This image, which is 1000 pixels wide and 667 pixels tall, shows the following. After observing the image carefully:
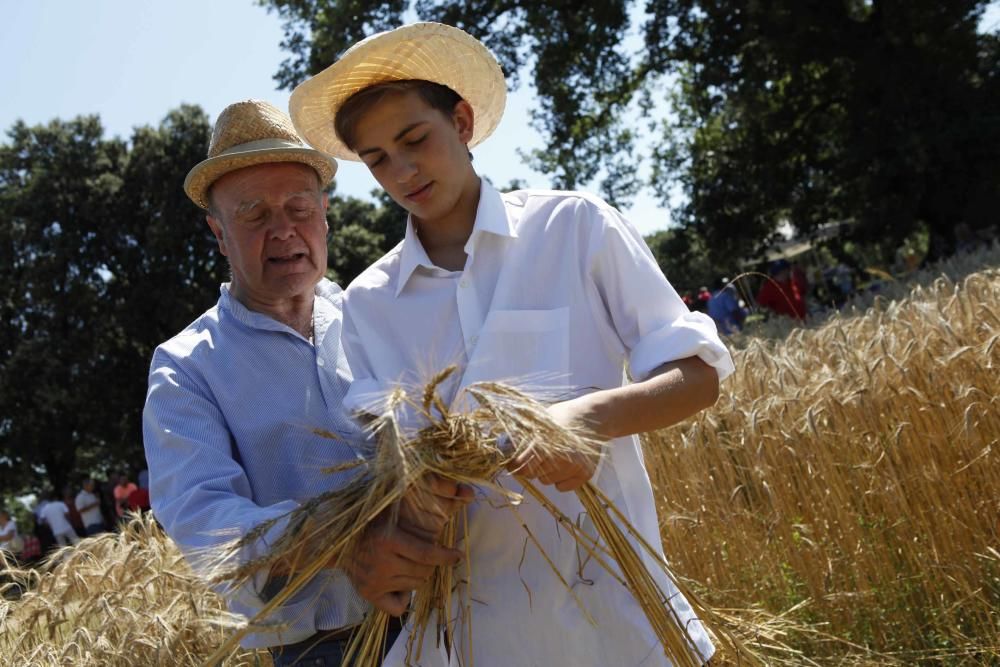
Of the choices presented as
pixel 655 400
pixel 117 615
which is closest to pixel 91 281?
pixel 117 615

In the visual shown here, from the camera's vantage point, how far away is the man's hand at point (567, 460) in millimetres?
1663

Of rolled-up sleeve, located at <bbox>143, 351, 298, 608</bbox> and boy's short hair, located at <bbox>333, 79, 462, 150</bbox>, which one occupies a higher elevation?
boy's short hair, located at <bbox>333, 79, 462, 150</bbox>

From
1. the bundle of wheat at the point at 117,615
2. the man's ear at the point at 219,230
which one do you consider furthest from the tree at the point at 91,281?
the man's ear at the point at 219,230

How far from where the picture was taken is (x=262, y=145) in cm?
263

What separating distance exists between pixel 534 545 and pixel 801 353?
3.20m

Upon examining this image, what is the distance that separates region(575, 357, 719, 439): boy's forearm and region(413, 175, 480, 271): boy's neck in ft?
1.65

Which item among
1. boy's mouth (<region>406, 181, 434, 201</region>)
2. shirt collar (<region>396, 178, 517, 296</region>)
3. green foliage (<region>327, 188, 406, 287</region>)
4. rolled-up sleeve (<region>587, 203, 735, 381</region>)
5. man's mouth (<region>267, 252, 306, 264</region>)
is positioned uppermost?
green foliage (<region>327, 188, 406, 287</region>)

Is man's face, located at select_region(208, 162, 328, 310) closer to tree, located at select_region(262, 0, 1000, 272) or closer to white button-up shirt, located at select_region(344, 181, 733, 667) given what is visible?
white button-up shirt, located at select_region(344, 181, 733, 667)

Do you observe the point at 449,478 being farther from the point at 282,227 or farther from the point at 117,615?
the point at 117,615

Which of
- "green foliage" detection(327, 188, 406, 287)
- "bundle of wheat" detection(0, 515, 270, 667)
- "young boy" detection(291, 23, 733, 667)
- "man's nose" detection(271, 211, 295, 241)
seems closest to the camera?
"young boy" detection(291, 23, 733, 667)

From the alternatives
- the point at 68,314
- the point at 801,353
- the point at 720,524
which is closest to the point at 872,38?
the point at 801,353

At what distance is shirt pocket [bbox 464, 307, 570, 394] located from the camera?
6.37ft

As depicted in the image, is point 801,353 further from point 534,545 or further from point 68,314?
point 68,314

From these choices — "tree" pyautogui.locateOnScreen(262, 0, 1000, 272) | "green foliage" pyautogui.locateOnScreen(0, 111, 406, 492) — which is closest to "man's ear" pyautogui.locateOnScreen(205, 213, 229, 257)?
"tree" pyautogui.locateOnScreen(262, 0, 1000, 272)
